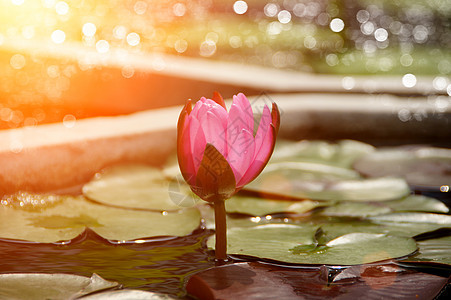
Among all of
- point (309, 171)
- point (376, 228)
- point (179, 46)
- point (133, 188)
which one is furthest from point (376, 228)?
point (179, 46)

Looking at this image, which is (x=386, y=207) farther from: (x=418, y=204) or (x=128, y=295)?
(x=128, y=295)

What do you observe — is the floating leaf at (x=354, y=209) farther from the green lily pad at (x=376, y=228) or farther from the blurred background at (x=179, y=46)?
the blurred background at (x=179, y=46)

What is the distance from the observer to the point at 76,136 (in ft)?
4.25

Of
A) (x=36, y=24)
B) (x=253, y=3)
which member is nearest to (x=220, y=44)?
(x=36, y=24)

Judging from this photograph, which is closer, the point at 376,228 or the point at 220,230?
the point at 220,230

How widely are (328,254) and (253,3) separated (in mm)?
5383

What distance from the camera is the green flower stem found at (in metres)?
0.81

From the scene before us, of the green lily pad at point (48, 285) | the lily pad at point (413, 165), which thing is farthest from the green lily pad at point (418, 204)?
the green lily pad at point (48, 285)

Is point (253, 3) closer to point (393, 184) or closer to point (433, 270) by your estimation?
point (393, 184)

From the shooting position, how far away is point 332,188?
129 cm

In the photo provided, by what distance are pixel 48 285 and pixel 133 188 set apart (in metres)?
0.49

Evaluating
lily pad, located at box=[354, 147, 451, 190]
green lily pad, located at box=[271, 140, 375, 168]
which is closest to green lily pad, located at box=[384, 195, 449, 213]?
lily pad, located at box=[354, 147, 451, 190]

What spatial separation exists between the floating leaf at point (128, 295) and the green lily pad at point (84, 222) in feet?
0.82

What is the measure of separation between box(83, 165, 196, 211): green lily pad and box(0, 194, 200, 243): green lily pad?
3 centimetres
